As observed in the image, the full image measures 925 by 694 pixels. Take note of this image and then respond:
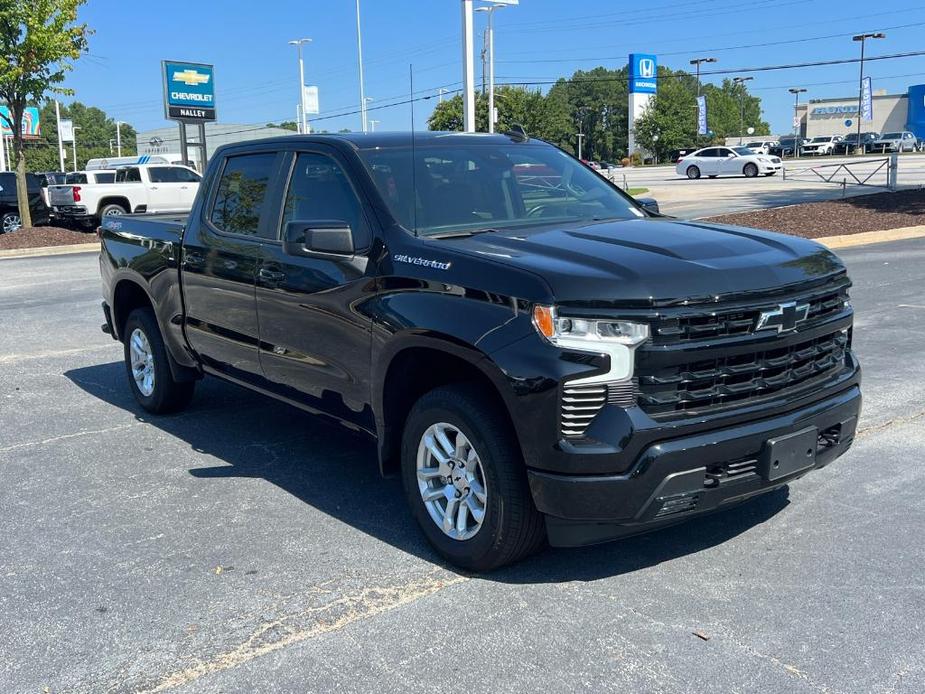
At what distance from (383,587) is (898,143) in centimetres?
8749

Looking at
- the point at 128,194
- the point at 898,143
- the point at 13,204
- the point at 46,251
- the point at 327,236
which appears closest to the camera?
the point at 327,236

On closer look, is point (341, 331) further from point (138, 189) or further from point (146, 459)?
point (138, 189)

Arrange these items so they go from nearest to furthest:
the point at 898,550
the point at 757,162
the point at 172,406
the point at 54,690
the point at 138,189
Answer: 1. the point at 54,690
2. the point at 898,550
3. the point at 172,406
4. the point at 138,189
5. the point at 757,162

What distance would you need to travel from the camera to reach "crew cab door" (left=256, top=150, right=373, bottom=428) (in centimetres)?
454

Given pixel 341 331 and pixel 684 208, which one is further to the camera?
pixel 684 208

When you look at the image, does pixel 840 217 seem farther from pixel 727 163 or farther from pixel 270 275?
pixel 727 163

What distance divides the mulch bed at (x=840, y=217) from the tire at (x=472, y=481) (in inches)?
605

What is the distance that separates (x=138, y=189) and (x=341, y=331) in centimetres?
2414

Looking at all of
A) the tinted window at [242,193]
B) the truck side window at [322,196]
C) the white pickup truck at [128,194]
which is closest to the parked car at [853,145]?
the white pickup truck at [128,194]

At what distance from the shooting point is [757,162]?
47.2 meters

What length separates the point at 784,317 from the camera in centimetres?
383

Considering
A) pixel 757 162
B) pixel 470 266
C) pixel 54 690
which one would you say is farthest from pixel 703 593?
pixel 757 162

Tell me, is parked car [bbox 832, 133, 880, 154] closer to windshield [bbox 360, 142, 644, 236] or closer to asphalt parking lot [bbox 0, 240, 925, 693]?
windshield [bbox 360, 142, 644, 236]

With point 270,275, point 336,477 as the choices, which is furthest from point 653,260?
point 336,477
